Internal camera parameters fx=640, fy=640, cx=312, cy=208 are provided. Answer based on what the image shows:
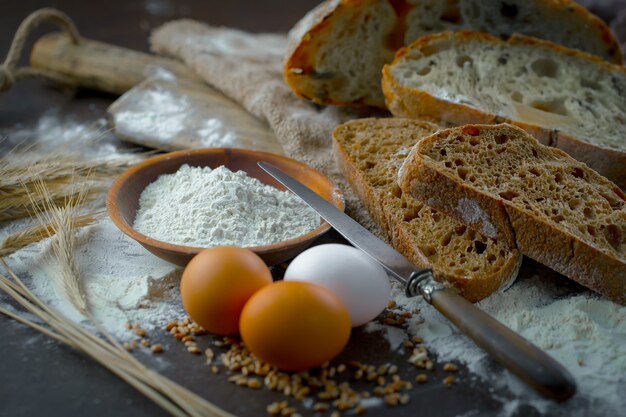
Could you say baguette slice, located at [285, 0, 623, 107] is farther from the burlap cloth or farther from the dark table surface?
the dark table surface

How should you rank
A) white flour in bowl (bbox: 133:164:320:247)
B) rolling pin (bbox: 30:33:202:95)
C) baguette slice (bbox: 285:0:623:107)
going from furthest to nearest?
rolling pin (bbox: 30:33:202:95)
baguette slice (bbox: 285:0:623:107)
white flour in bowl (bbox: 133:164:320:247)

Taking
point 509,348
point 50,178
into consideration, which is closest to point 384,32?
point 50,178

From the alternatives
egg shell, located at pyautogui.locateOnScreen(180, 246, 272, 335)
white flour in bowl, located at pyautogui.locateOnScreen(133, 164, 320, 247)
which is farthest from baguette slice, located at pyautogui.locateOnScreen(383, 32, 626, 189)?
egg shell, located at pyautogui.locateOnScreen(180, 246, 272, 335)

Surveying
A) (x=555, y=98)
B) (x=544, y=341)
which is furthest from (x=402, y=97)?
(x=544, y=341)

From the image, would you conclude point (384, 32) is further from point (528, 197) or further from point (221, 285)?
point (221, 285)

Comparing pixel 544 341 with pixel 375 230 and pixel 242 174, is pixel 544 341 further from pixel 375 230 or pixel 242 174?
pixel 242 174

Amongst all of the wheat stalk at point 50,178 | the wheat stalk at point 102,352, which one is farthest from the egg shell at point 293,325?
the wheat stalk at point 50,178
